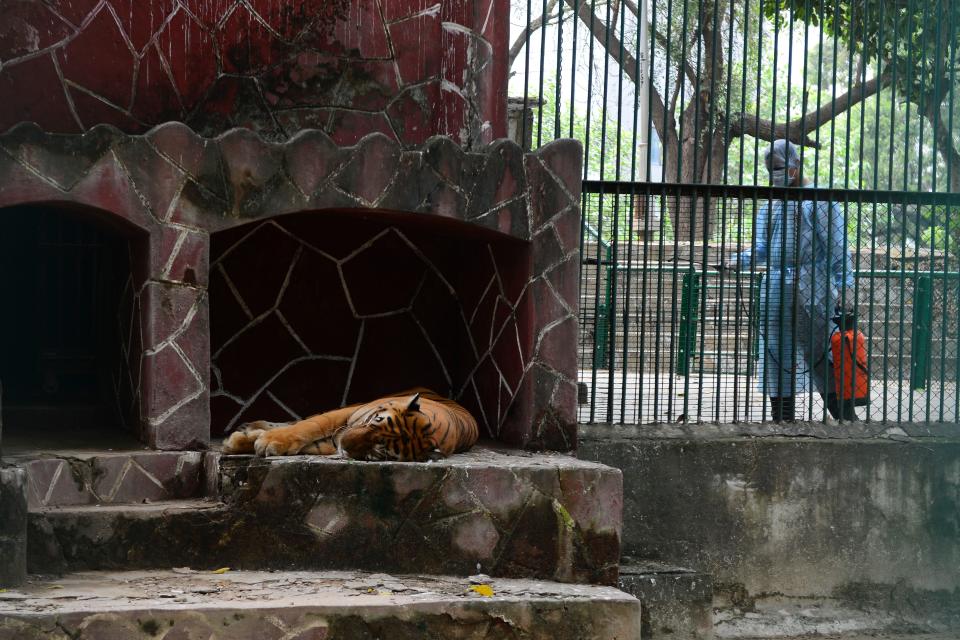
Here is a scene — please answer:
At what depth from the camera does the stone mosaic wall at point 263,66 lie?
7297 millimetres

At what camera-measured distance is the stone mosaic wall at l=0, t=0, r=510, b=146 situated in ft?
23.9

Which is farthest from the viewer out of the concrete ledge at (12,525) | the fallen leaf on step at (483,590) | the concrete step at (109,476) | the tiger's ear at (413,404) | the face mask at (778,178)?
the face mask at (778,178)

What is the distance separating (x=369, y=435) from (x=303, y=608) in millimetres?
1234

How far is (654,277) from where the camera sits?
10398 mm

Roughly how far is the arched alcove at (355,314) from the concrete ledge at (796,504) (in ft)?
3.27

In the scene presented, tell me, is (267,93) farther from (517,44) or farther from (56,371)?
(517,44)

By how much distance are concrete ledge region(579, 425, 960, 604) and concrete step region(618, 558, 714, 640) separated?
0.66 m

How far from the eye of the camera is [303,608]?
530cm

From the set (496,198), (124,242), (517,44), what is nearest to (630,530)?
(496,198)

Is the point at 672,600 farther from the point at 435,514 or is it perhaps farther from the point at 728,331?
the point at 728,331

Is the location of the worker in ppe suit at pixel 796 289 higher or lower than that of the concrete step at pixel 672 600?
higher

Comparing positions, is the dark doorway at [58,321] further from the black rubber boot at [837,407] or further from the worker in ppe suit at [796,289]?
the black rubber boot at [837,407]

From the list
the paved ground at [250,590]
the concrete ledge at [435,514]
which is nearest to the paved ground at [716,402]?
the concrete ledge at [435,514]

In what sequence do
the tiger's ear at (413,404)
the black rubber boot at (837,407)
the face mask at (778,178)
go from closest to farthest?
the tiger's ear at (413,404) → the black rubber boot at (837,407) → the face mask at (778,178)
